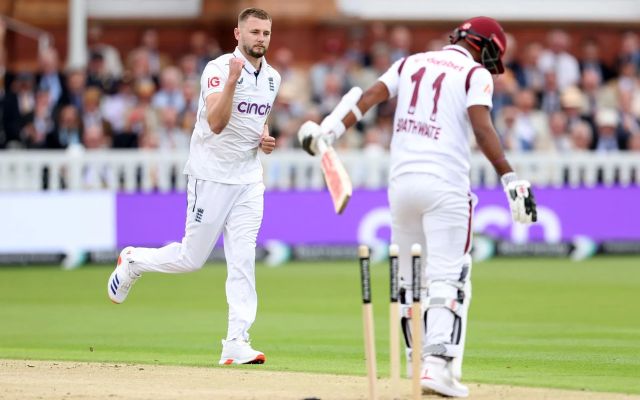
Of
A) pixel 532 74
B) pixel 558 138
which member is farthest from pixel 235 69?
pixel 532 74

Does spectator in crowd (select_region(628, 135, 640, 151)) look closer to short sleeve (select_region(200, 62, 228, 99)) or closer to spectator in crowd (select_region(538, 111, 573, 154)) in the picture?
spectator in crowd (select_region(538, 111, 573, 154))

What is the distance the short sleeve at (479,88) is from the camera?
9.90 metres

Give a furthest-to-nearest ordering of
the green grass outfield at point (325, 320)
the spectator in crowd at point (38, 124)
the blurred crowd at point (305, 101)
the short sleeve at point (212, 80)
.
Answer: the blurred crowd at point (305, 101), the spectator in crowd at point (38, 124), the green grass outfield at point (325, 320), the short sleeve at point (212, 80)

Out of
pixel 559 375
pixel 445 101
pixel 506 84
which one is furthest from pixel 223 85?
pixel 506 84

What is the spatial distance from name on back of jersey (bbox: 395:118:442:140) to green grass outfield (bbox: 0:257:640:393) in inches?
73.7

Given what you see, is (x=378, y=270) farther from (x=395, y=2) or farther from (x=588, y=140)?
(x=395, y=2)

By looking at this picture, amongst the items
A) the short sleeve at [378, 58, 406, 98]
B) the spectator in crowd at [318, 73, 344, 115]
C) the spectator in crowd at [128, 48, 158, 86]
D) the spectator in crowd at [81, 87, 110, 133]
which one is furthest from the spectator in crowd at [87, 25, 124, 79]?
the short sleeve at [378, 58, 406, 98]

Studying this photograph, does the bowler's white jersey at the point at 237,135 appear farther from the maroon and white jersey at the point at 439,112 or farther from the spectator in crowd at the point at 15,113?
the spectator in crowd at the point at 15,113

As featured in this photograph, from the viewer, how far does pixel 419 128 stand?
33.0ft

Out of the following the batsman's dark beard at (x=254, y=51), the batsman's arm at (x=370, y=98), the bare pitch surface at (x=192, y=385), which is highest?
the batsman's dark beard at (x=254, y=51)

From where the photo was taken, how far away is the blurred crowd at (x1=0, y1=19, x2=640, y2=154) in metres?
23.2

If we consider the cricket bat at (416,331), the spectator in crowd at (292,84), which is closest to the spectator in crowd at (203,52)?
the spectator in crowd at (292,84)

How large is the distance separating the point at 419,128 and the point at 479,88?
0.48m

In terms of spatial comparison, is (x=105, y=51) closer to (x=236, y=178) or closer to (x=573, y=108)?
(x=573, y=108)
